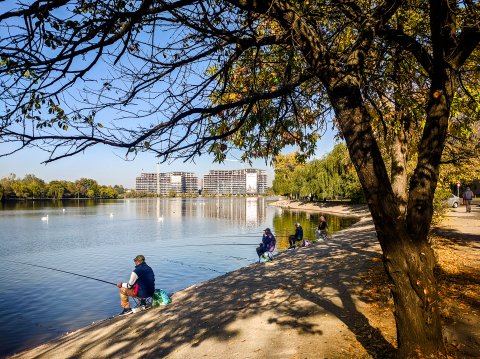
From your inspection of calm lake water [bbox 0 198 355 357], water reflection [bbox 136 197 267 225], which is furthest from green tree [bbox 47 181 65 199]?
calm lake water [bbox 0 198 355 357]

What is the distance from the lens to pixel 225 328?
5.87 metres

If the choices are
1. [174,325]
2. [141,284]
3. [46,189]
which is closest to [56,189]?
[46,189]

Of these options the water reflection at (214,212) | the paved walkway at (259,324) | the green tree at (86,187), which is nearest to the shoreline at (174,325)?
the paved walkway at (259,324)

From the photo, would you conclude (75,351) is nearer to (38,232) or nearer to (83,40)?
(83,40)

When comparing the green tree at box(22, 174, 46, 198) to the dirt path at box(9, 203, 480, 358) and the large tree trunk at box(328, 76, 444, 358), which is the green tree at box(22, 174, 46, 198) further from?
the large tree trunk at box(328, 76, 444, 358)

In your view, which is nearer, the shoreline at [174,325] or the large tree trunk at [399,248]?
the large tree trunk at [399,248]

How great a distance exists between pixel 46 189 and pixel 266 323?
162318mm

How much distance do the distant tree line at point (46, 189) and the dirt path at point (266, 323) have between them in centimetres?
13487

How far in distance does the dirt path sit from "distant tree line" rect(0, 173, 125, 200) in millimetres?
134867

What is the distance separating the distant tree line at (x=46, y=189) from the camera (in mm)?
128625

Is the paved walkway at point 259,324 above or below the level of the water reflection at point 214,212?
above

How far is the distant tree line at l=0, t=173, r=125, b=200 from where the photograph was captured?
129m

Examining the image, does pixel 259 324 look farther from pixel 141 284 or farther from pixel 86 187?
pixel 86 187

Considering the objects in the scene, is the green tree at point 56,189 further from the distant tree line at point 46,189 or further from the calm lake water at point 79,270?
the calm lake water at point 79,270
